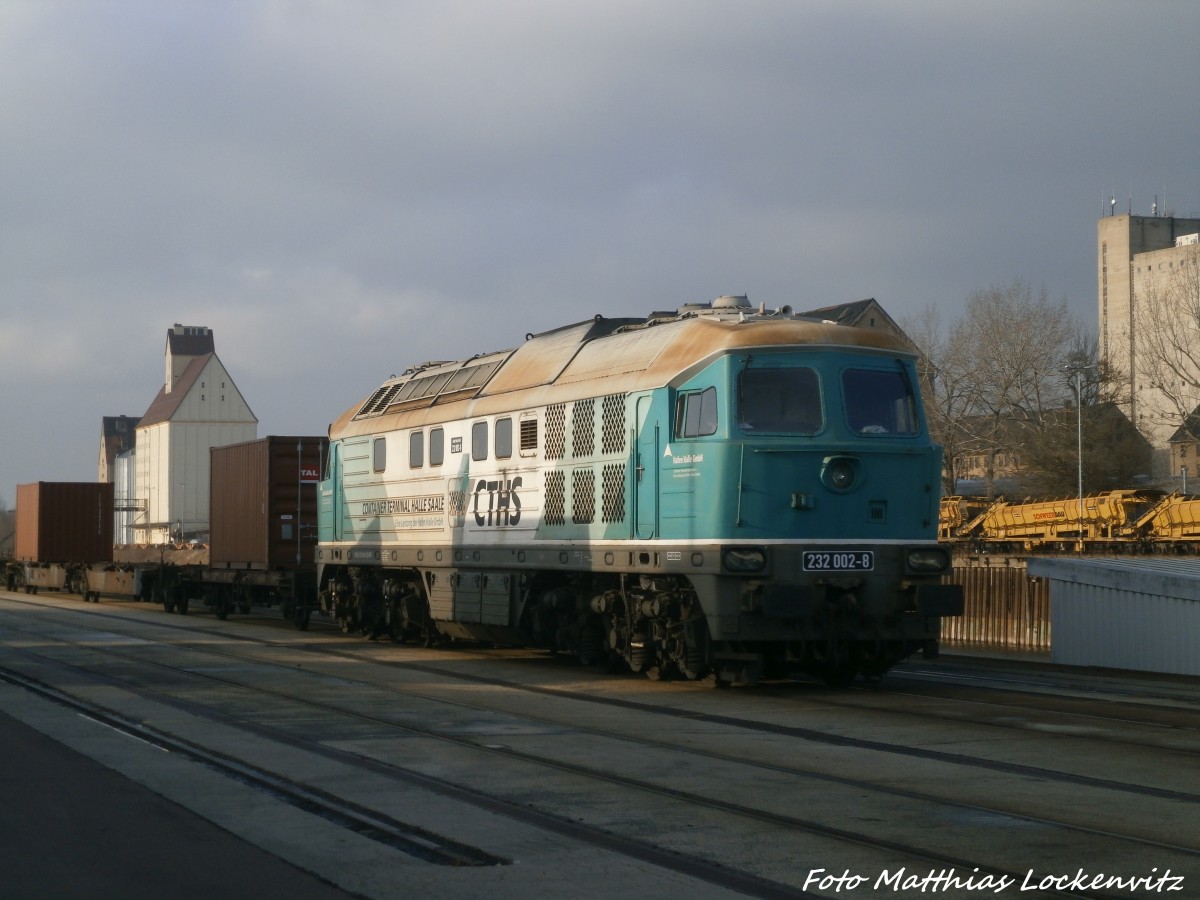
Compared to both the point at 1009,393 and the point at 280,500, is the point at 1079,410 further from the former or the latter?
the point at 280,500

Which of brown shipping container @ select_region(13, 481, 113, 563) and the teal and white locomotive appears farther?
brown shipping container @ select_region(13, 481, 113, 563)

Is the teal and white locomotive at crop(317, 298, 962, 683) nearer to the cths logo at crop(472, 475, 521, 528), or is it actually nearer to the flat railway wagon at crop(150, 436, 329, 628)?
the cths logo at crop(472, 475, 521, 528)

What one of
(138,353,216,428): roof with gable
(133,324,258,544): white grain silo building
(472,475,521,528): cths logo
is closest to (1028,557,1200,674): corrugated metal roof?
(472,475,521,528): cths logo

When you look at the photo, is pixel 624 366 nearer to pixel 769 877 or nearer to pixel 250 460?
pixel 769 877

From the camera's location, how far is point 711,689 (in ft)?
54.0

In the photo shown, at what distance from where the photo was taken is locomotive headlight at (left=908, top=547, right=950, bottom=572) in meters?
15.5

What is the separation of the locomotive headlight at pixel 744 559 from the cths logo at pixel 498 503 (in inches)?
191

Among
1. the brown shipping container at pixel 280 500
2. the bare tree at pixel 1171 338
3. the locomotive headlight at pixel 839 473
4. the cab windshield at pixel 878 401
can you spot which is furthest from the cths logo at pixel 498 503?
the bare tree at pixel 1171 338

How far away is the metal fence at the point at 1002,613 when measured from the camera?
27375 mm

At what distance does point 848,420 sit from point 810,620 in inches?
86.2

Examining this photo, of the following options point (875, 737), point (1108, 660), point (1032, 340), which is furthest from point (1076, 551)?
point (875, 737)

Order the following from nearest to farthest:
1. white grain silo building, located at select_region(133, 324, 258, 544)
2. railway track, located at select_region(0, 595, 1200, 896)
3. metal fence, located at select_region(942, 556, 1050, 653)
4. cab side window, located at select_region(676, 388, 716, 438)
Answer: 1. railway track, located at select_region(0, 595, 1200, 896)
2. cab side window, located at select_region(676, 388, 716, 438)
3. metal fence, located at select_region(942, 556, 1050, 653)
4. white grain silo building, located at select_region(133, 324, 258, 544)

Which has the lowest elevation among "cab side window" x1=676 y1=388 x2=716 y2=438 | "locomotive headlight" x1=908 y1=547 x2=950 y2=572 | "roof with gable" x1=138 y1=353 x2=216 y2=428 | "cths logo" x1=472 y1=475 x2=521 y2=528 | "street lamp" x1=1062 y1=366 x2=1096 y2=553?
"locomotive headlight" x1=908 y1=547 x2=950 y2=572

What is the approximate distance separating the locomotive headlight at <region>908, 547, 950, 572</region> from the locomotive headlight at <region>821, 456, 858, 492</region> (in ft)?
3.42
